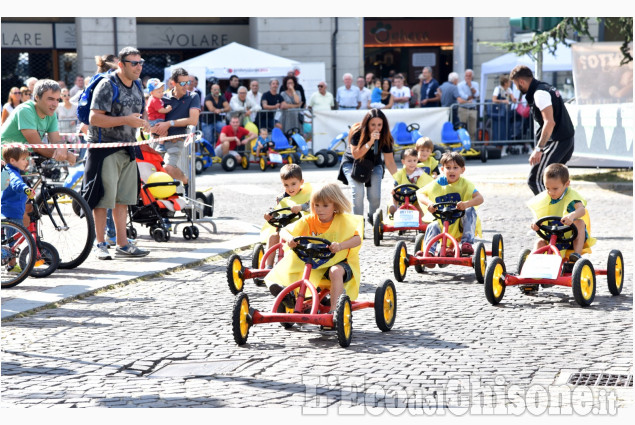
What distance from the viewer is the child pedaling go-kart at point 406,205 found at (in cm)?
1109

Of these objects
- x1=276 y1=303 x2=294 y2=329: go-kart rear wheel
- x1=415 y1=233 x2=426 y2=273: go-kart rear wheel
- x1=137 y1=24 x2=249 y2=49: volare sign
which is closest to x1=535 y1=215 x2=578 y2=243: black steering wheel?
x1=415 y1=233 x2=426 y2=273: go-kart rear wheel

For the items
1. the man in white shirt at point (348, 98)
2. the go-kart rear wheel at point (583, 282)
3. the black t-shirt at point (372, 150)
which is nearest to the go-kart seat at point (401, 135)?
the man in white shirt at point (348, 98)

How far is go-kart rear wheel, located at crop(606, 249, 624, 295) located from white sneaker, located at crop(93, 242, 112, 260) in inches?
181

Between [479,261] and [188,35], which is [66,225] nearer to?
[479,261]

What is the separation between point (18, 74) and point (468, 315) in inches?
980

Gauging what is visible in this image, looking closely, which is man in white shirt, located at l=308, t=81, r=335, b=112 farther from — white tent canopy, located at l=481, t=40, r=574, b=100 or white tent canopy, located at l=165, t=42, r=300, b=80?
white tent canopy, located at l=481, t=40, r=574, b=100

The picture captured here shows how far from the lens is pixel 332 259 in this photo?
7152 millimetres

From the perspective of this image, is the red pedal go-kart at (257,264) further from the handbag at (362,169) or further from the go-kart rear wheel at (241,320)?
the handbag at (362,169)

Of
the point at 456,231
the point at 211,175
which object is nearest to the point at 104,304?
the point at 456,231

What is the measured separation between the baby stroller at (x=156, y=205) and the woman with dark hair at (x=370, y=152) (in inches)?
Answer: 72.2

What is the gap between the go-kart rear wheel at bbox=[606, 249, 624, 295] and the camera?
8297mm

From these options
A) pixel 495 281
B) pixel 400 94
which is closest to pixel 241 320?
pixel 495 281

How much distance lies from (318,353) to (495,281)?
2.04 metres

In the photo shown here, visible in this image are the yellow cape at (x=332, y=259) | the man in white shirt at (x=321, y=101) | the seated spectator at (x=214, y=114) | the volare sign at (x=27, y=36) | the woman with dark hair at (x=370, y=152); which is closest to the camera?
the yellow cape at (x=332, y=259)
